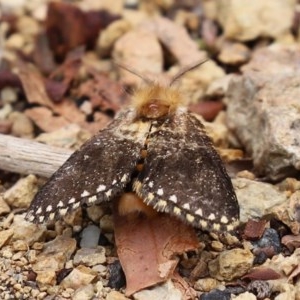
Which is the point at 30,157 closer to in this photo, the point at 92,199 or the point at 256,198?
the point at 92,199

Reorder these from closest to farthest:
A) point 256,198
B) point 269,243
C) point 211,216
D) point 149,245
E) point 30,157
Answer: point 211,216 < point 149,245 < point 269,243 < point 256,198 < point 30,157

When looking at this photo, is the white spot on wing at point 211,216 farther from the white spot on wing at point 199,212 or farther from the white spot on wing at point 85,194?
the white spot on wing at point 85,194

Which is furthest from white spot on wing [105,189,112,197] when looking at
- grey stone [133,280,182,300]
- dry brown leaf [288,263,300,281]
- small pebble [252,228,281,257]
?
dry brown leaf [288,263,300,281]

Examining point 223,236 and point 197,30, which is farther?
point 197,30

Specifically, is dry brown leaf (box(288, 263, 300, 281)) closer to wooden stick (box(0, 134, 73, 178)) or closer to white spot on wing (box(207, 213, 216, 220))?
white spot on wing (box(207, 213, 216, 220))

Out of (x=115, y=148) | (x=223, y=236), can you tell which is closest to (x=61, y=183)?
(x=115, y=148)

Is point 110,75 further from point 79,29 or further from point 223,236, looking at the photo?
point 223,236

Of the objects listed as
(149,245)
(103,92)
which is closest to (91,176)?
(149,245)
